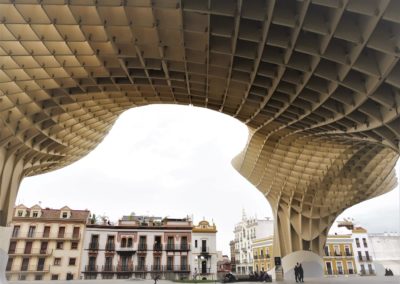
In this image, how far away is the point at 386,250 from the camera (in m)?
77.9

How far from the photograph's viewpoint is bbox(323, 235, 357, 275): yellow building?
71037 mm

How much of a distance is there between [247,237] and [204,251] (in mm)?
39841

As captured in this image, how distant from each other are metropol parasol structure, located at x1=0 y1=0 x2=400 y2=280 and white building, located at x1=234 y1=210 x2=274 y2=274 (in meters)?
61.4

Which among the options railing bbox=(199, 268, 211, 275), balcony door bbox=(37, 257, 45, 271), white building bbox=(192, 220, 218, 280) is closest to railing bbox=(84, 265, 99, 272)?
balcony door bbox=(37, 257, 45, 271)

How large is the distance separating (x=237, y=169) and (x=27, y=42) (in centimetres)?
→ 3344

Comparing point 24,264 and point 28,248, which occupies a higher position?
point 28,248

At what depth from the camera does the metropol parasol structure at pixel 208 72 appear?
1445 centimetres

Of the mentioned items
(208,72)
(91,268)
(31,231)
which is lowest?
(91,268)

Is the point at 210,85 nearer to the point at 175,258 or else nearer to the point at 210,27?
the point at 210,27

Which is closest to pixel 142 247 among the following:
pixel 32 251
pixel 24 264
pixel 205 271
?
pixel 205 271

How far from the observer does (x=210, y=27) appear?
1628 centimetres

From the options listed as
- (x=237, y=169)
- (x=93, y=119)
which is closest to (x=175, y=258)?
(x=237, y=169)

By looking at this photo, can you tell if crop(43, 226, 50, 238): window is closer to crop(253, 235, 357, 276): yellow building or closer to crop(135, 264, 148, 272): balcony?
crop(135, 264, 148, 272): balcony

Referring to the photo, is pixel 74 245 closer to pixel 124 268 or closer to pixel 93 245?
pixel 93 245
